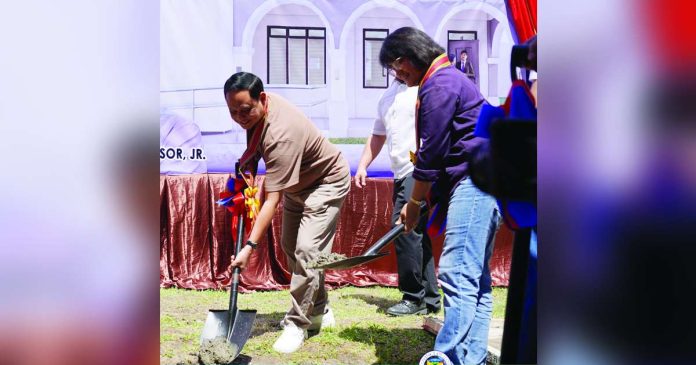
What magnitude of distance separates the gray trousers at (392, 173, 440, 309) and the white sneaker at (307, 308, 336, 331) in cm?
54

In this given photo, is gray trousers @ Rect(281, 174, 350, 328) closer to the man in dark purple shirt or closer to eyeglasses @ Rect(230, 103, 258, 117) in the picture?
eyeglasses @ Rect(230, 103, 258, 117)

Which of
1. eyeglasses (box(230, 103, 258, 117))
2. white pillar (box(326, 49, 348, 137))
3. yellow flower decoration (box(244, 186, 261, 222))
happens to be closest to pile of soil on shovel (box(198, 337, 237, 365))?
yellow flower decoration (box(244, 186, 261, 222))

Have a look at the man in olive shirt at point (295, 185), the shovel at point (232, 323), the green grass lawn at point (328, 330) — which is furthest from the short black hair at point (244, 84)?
the green grass lawn at point (328, 330)

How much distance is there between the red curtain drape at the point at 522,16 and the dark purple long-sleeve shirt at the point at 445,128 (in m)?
1.00

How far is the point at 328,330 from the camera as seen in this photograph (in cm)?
355

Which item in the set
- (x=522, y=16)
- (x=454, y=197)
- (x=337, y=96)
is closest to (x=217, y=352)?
(x=454, y=197)

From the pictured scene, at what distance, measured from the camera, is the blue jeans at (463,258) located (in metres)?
2.23

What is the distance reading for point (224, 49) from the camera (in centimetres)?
457

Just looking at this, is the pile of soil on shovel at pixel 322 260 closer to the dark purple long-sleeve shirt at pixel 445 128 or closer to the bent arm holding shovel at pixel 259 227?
the bent arm holding shovel at pixel 259 227

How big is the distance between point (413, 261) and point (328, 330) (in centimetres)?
66

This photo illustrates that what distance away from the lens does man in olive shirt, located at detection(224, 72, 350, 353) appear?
294 cm
